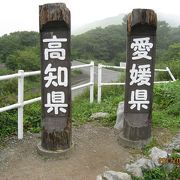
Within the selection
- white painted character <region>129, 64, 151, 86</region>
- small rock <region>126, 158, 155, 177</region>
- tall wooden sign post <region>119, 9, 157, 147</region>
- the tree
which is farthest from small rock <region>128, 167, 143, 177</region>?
the tree

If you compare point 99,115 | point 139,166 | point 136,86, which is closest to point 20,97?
point 136,86

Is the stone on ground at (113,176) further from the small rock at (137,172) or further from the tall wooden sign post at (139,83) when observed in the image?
the tall wooden sign post at (139,83)

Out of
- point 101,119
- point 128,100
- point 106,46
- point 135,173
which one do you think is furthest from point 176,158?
point 106,46

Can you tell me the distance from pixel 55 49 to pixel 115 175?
1.86 metres

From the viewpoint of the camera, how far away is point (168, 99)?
312 inches

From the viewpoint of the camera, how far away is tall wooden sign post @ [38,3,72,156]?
4.51 m

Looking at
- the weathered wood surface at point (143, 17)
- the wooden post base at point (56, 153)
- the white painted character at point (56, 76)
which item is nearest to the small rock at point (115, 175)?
the wooden post base at point (56, 153)

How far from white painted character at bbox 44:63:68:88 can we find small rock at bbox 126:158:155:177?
1431mm

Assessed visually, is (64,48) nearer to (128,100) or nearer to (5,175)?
(128,100)

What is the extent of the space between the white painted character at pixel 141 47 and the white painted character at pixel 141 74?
0.16m

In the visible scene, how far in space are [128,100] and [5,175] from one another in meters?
2.23

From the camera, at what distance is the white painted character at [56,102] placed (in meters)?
4.66

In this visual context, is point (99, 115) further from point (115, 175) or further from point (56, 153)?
point (115, 175)

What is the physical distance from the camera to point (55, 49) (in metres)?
4.55
